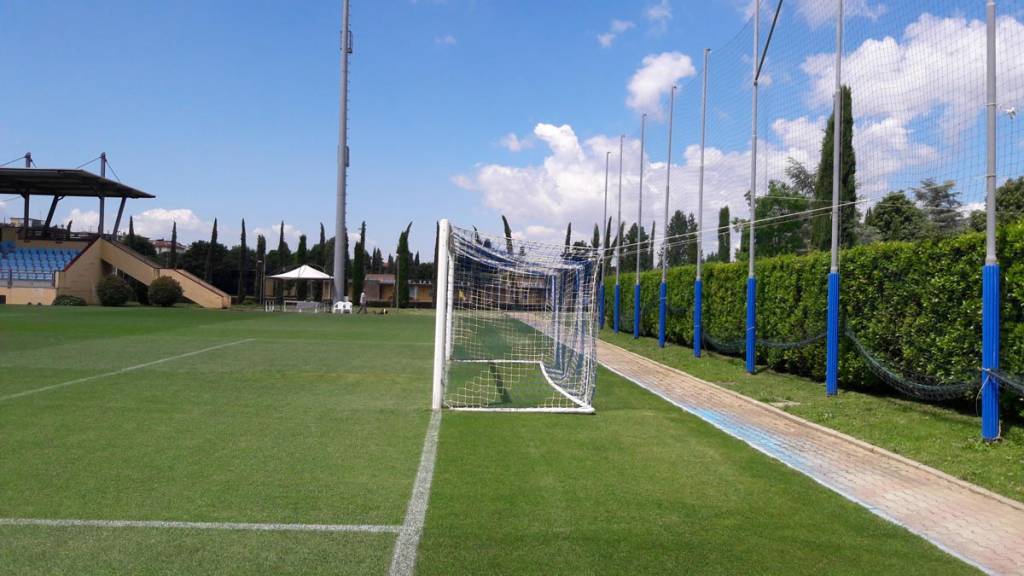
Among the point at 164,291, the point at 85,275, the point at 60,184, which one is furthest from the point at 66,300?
the point at 60,184

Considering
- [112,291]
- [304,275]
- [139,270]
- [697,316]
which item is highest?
[139,270]

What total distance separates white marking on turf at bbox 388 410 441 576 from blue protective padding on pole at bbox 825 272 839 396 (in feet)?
22.2

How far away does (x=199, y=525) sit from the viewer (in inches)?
181

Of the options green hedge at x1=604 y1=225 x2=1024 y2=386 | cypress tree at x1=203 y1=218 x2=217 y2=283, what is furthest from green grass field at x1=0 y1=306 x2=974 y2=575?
cypress tree at x1=203 y1=218 x2=217 y2=283

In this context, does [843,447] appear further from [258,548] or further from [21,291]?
[21,291]

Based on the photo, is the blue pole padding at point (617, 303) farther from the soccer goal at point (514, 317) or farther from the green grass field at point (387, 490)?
the green grass field at point (387, 490)

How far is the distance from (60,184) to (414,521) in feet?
173

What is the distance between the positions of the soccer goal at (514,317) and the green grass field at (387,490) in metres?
0.74

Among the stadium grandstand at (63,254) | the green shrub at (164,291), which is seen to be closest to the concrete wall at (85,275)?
the stadium grandstand at (63,254)

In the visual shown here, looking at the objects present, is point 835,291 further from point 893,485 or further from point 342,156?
point 342,156

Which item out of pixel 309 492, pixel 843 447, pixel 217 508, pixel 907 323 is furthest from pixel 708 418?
pixel 217 508

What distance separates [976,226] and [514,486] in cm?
1055

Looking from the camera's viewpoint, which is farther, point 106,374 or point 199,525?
point 106,374

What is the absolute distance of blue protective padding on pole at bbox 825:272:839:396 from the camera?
10914 mm
